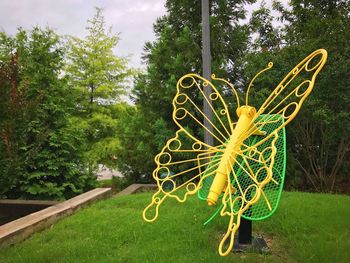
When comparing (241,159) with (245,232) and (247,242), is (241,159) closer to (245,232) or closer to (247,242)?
→ (245,232)

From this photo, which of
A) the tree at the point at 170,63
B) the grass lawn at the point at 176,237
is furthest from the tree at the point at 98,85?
the grass lawn at the point at 176,237

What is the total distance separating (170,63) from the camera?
955cm

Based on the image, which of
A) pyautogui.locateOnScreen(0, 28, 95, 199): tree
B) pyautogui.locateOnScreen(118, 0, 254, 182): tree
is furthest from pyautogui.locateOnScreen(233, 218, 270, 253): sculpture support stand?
pyautogui.locateOnScreen(118, 0, 254, 182): tree

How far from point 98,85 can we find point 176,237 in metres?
9.28

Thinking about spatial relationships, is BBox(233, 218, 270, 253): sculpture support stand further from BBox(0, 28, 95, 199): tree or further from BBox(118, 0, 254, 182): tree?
BBox(118, 0, 254, 182): tree

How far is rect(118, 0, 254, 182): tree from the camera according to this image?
9.23 metres

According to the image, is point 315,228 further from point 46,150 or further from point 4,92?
point 46,150

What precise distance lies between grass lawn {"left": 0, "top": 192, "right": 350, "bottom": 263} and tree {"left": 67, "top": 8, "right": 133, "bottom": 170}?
6489mm

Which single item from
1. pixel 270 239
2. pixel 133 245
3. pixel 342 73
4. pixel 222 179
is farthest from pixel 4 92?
pixel 342 73

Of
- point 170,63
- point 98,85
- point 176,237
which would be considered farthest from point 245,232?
point 98,85

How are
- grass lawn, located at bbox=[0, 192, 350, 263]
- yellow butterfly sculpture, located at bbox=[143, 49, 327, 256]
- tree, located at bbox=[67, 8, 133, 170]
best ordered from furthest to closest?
tree, located at bbox=[67, 8, 133, 170] → grass lawn, located at bbox=[0, 192, 350, 263] → yellow butterfly sculpture, located at bbox=[143, 49, 327, 256]

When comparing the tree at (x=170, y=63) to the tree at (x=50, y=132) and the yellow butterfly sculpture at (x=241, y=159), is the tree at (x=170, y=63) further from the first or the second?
the yellow butterfly sculpture at (x=241, y=159)

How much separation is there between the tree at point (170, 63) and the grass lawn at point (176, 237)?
12.0 ft

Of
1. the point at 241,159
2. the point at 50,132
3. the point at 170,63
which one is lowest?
the point at 241,159
